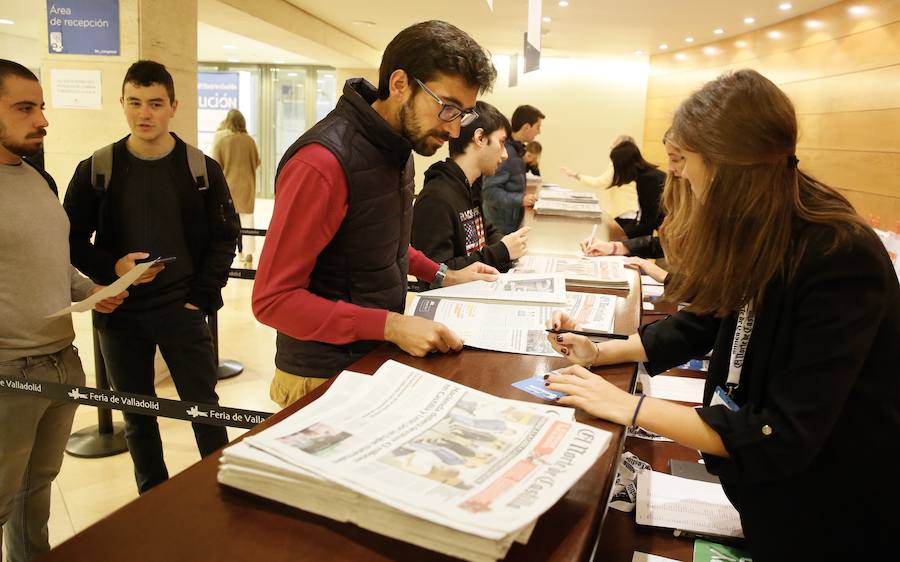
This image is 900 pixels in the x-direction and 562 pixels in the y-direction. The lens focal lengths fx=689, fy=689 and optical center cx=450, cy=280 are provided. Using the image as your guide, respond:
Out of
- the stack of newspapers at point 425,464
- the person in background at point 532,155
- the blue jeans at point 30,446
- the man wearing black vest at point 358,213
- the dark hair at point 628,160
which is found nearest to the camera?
the stack of newspapers at point 425,464

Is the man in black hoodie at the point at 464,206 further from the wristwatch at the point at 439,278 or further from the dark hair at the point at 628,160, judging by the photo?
the dark hair at the point at 628,160

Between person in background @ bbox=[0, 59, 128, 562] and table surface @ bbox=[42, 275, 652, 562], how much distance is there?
1.29m

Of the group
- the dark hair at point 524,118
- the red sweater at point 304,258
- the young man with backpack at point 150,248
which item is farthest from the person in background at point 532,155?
the red sweater at point 304,258

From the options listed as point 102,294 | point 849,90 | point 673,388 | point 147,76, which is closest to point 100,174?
point 147,76

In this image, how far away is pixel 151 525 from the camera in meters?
0.79

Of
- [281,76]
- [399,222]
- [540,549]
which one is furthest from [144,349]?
[281,76]

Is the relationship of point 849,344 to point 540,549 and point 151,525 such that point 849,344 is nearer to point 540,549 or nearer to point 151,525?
point 540,549

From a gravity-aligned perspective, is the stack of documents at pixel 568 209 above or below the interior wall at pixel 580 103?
below

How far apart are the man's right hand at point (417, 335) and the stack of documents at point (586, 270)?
0.93 metres

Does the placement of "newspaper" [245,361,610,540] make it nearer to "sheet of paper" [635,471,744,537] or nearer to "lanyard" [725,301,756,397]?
"lanyard" [725,301,756,397]

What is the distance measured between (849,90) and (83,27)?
667 centimetres

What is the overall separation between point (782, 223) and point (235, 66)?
53.7 feet

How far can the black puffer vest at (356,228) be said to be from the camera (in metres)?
1.47

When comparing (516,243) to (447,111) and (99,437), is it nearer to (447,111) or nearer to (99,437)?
(447,111)
